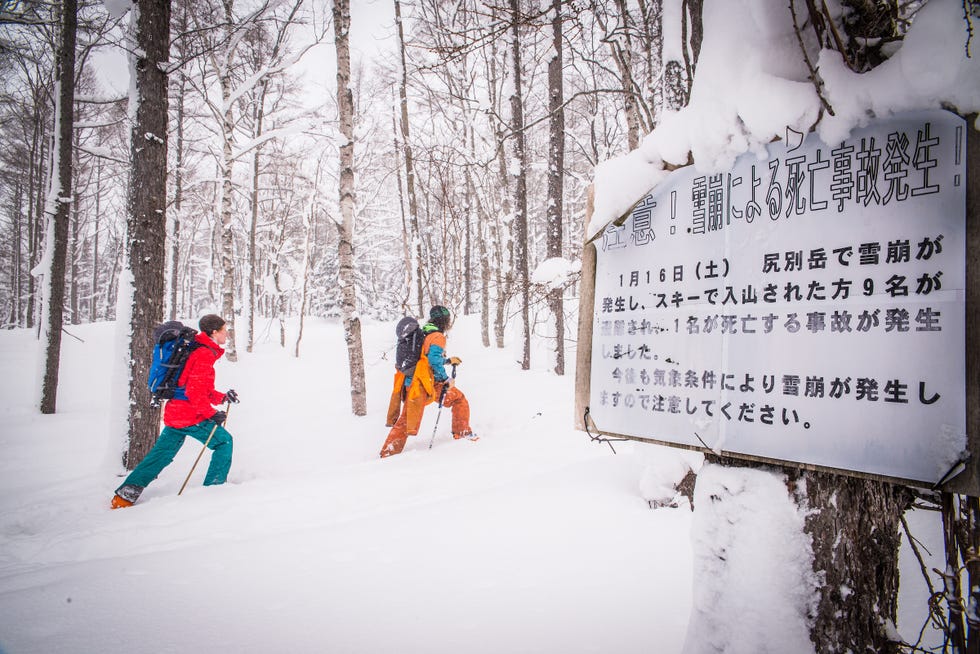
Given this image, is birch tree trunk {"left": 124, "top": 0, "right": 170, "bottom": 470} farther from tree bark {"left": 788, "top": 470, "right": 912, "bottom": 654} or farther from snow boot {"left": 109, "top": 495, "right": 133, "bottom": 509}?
tree bark {"left": 788, "top": 470, "right": 912, "bottom": 654}

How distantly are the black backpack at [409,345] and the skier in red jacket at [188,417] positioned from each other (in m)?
2.02

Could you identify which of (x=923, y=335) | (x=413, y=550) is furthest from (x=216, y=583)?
(x=923, y=335)

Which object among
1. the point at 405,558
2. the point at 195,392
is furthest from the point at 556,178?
the point at 405,558

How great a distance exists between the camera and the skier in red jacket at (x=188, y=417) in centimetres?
388

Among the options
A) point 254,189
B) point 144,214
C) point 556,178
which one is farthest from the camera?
point 254,189

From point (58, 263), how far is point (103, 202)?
2069 centimetres

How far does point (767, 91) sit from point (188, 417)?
16.1 ft

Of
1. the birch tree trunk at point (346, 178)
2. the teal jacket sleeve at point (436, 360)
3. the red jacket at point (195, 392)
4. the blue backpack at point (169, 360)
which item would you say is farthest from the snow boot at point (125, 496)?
the birch tree trunk at point (346, 178)

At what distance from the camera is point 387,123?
13273mm

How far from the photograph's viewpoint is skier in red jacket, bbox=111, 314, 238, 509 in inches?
153

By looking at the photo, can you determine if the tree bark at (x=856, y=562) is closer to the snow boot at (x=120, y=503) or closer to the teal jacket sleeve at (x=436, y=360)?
the teal jacket sleeve at (x=436, y=360)

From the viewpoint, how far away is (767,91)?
4.48 feet

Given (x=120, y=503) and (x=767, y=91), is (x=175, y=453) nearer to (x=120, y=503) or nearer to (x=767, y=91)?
(x=120, y=503)

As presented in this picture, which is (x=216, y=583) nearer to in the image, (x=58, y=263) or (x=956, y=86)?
(x=956, y=86)
